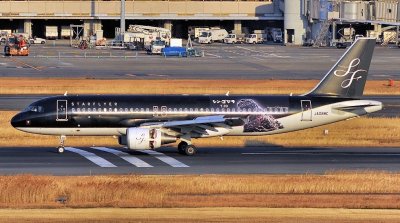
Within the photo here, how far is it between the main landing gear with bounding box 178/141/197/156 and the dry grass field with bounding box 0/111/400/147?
16.3 ft

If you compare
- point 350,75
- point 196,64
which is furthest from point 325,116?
point 196,64

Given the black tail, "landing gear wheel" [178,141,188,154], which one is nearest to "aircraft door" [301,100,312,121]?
the black tail

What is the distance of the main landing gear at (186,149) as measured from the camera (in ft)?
186

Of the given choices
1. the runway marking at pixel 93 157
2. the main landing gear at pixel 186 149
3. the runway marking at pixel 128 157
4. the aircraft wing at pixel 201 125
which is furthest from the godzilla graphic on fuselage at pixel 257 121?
the runway marking at pixel 93 157

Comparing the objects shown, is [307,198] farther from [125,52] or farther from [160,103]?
[125,52]

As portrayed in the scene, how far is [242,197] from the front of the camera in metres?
42.8

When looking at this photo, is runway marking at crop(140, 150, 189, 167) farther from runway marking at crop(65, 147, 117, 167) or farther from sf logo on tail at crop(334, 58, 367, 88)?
sf logo on tail at crop(334, 58, 367, 88)

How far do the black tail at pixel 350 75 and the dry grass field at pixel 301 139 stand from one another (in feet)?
12.2

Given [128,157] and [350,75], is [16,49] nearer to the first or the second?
[350,75]

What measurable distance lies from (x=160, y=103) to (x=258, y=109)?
5689 millimetres

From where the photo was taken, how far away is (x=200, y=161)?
54.4 m

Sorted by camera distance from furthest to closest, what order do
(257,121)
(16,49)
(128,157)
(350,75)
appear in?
(16,49)
(350,75)
(257,121)
(128,157)

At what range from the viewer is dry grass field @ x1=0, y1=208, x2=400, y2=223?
123ft

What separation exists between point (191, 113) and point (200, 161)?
16.8 ft
